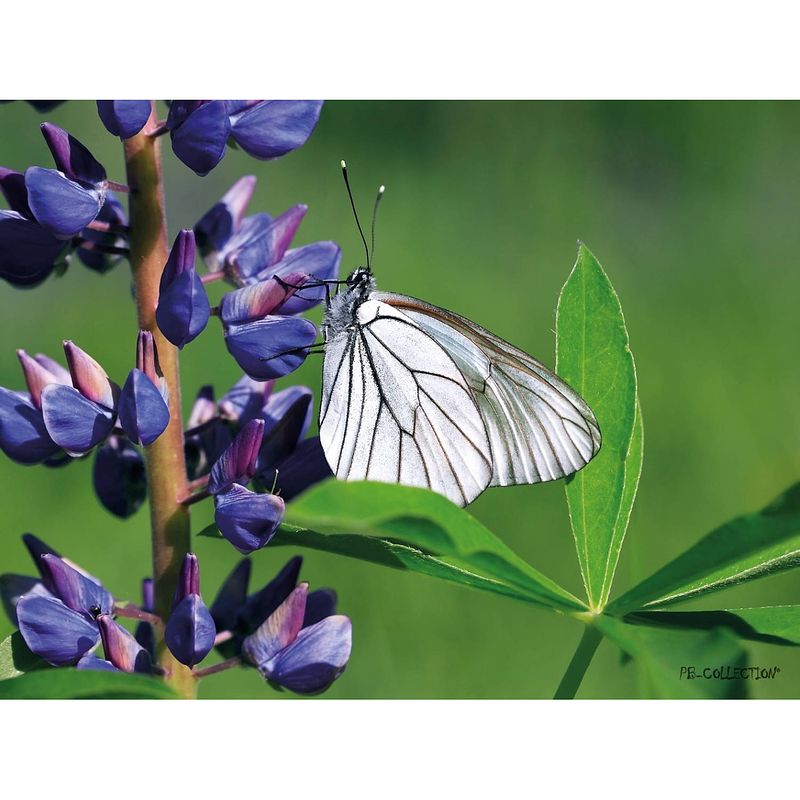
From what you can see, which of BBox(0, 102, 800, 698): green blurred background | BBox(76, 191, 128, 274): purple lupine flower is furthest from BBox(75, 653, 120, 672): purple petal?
BBox(0, 102, 800, 698): green blurred background

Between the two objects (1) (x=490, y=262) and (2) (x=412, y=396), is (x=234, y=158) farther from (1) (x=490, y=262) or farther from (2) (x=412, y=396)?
(2) (x=412, y=396)

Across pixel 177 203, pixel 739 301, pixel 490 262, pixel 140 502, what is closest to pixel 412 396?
pixel 140 502

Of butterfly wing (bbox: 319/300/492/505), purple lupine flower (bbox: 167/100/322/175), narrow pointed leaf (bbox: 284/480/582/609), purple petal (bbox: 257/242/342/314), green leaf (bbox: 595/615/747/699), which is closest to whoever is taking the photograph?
narrow pointed leaf (bbox: 284/480/582/609)

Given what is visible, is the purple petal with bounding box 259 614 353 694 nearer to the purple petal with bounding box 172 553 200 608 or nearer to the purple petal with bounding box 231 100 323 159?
the purple petal with bounding box 172 553 200 608

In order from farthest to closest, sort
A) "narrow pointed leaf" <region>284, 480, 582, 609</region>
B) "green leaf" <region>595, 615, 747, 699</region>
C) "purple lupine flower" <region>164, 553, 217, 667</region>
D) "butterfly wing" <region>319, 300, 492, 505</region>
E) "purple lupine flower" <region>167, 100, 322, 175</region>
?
"butterfly wing" <region>319, 300, 492, 505</region> → "purple lupine flower" <region>167, 100, 322, 175</region> → "purple lupine flower" <region>164, 553, 217, 667</region> → "green leaf" <region>595, 615, 747, 699</region> → "narrow pointed leaf" <region>284, 480, 582, 609</region>

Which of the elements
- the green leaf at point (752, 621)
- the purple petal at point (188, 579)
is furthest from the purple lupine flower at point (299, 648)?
the green leaf at point (752, 621)

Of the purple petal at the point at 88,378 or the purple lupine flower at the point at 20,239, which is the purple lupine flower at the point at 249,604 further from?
the purple lupine flower at the point at 20,239
